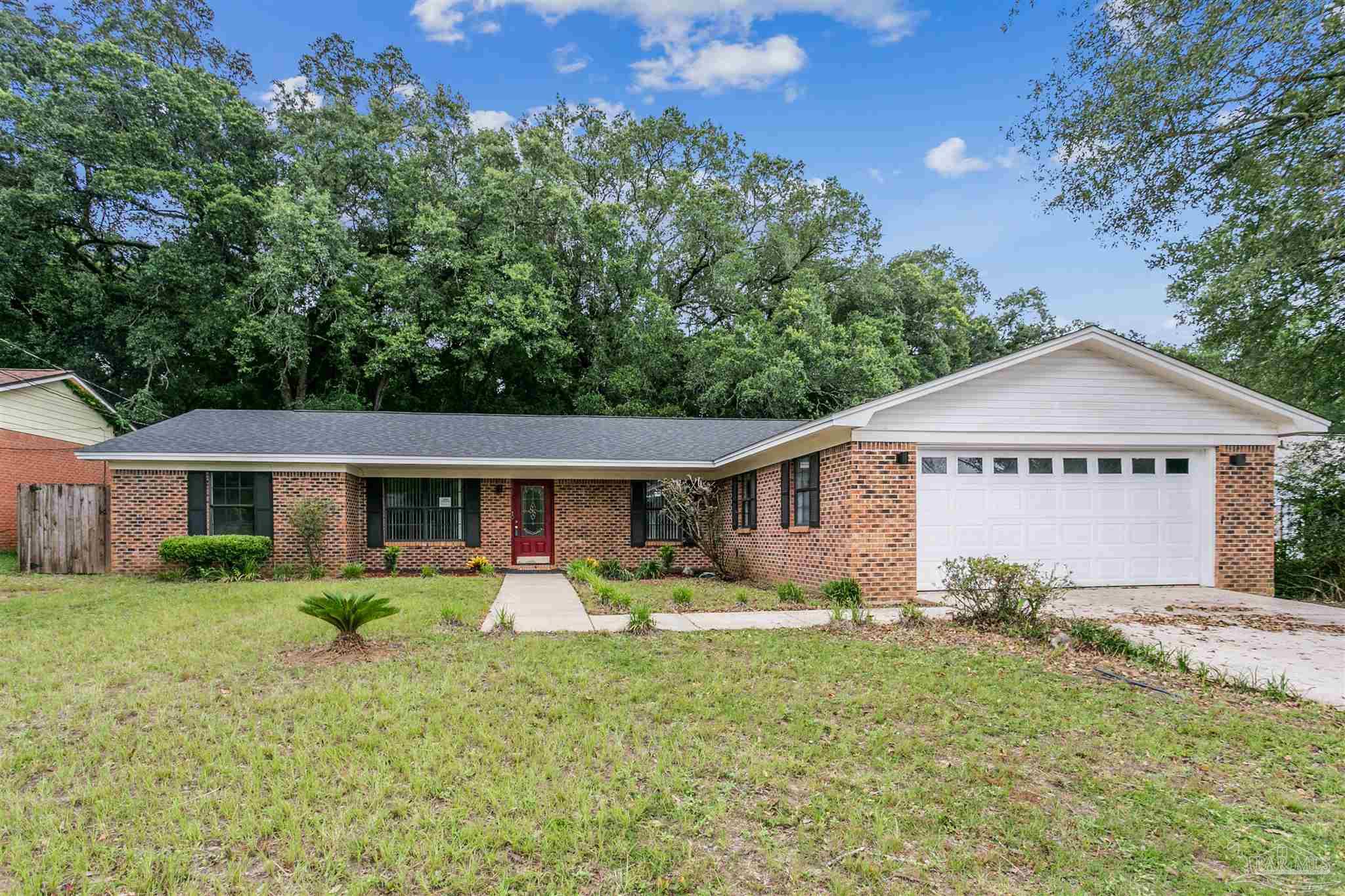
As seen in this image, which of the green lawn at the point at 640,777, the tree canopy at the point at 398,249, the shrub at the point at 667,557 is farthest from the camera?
the tree canopy at the point at 398,249

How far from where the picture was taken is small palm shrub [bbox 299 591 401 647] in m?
6.54

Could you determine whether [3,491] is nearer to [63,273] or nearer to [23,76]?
[63,273]

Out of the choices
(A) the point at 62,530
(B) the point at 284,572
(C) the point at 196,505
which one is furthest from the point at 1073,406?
(A) the point at 62,530

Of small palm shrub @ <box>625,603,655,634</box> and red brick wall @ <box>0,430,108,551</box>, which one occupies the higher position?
red brick wall @ <box>0,430,108,551</box>

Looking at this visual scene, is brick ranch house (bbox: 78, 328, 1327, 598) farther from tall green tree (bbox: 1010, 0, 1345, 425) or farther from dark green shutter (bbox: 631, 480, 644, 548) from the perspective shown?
dark green shutter (bbox: 631, 480, 644, 548)

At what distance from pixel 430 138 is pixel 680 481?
19311 mm

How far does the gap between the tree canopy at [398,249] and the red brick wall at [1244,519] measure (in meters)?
12.9

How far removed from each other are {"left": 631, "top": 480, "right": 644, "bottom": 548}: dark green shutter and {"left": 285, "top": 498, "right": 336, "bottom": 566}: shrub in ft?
21.1

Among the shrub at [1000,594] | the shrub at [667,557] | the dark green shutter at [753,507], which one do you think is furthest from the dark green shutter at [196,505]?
the shrub at [1000,594]

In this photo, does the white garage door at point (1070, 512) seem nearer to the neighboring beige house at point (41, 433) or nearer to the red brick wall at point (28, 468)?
the red brick wall at point (28, 468)

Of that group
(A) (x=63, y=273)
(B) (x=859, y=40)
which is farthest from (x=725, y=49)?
(A) (x=63, y=273)

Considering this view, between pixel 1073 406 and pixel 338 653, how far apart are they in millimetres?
10601

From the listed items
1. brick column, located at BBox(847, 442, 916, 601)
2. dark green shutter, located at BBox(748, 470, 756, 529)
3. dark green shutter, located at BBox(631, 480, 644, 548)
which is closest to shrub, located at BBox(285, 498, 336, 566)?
dark green shutter, located at BBox(631, 480, 644, 548)

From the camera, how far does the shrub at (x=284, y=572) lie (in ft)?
43.3
